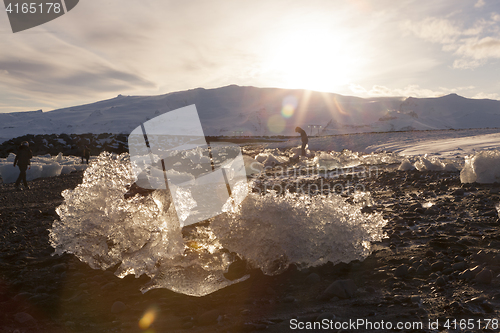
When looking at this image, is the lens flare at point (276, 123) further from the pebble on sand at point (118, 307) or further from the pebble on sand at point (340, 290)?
the pebble on sand at point (118, 307)

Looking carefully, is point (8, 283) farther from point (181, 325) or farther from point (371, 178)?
point (371, 178)

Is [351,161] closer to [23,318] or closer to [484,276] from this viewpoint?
[484,276]

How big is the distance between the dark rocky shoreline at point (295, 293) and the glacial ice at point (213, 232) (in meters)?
0.16

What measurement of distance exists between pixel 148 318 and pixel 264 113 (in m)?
143

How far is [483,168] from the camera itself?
20.6 ft

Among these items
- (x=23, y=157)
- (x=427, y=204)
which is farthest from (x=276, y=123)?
(x=427, y=204)

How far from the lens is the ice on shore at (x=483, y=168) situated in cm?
619

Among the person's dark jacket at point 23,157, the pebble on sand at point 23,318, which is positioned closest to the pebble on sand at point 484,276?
the pebble on sand at point 23,318

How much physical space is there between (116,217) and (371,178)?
23.7 feet

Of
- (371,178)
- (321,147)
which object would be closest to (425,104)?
(321,147)

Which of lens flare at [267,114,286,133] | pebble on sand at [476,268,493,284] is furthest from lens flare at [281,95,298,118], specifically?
pebble on sand at [476,268,493,284]

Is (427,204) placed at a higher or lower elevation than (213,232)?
lower

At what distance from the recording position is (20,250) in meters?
3.99

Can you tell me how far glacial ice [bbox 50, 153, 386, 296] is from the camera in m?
3.26
